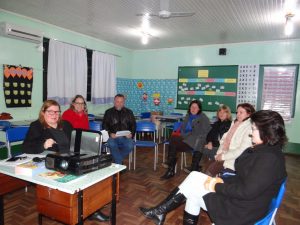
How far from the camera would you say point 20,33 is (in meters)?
3.80

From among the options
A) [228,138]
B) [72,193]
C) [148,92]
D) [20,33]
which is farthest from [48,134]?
[148,92]

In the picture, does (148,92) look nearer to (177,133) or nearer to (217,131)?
(177,133)

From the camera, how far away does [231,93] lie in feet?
18.4

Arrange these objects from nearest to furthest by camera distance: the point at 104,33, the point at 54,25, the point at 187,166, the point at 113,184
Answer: the point at 113,184 → the point at 187,166 → the point at 54,25 → the point at 104,33

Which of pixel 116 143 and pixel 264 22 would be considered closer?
pixel 116 143

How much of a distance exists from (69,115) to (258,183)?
9.00 ft

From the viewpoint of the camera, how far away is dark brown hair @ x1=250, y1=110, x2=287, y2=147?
4.48ft

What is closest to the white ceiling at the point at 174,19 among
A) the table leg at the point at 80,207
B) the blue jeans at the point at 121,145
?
the blue jeans at the point at 121,145

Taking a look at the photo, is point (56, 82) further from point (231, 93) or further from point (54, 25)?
point (231, 93)

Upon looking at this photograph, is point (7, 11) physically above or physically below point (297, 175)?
above

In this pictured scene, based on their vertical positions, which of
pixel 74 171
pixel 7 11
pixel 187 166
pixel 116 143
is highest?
pixel 7 11

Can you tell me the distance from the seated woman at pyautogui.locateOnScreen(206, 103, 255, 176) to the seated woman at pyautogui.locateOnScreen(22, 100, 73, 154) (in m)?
1.58

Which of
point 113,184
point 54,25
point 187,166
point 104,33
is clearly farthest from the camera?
point 104,33

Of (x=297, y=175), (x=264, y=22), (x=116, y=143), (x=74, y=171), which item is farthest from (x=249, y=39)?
(x=74, y=171)
